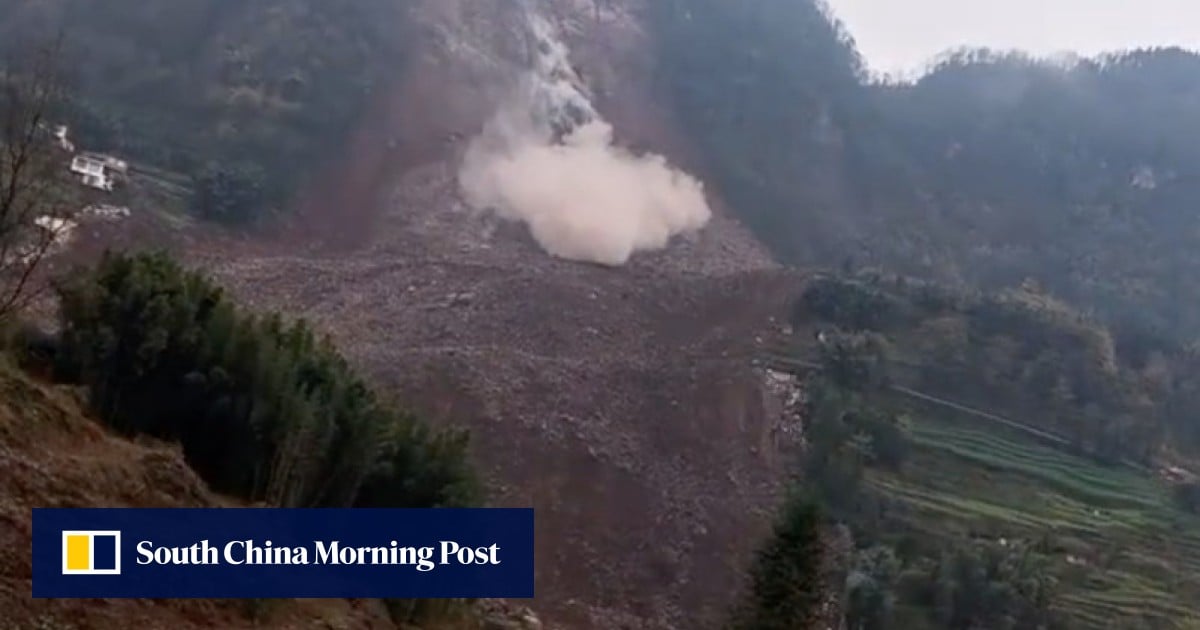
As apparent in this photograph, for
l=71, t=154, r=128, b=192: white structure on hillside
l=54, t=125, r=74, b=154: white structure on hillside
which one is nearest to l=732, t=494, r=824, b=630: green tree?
l=54, t=125, r=74, b=154: white structure on hillside

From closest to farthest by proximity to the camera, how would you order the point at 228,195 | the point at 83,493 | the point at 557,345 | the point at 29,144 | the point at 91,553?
the point at 91,553
the point at 83,493
the point at 29,144
the point at 557,345
the point at 228,195

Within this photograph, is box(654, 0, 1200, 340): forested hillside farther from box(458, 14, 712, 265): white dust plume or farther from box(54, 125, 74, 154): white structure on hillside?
box(54, 125, 74, 154): white structure on hillside

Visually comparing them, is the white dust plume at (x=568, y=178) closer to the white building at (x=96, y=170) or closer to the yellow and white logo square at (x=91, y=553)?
the white building at (x=96, y=170)

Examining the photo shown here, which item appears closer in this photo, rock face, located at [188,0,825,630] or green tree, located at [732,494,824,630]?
green tree, located at [732,494,824,630]

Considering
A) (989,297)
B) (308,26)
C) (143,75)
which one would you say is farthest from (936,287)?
(143,75)

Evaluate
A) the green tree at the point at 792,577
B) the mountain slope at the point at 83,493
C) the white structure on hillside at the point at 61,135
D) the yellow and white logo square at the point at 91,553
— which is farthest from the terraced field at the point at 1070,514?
the yellow and white logo square at the point at 91,553

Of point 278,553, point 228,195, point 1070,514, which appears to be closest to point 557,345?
point 228,195

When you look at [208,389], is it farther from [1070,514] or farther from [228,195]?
[1070,514]
